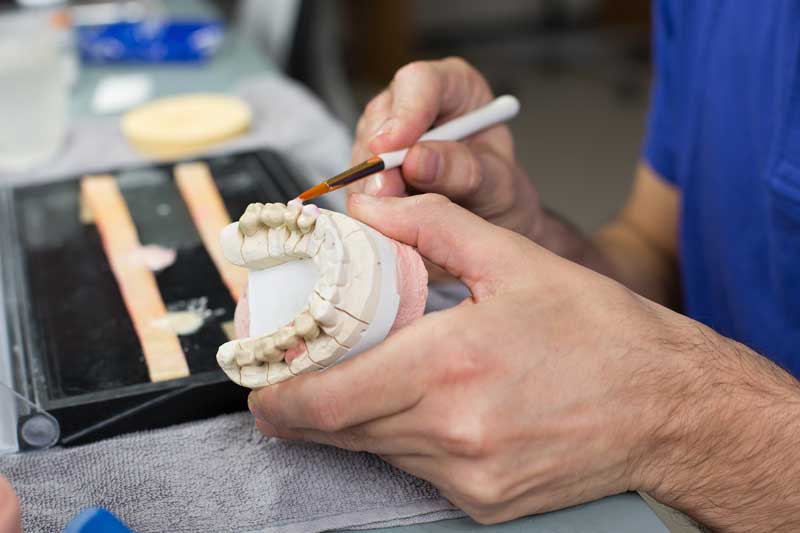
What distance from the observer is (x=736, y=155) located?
1.02m

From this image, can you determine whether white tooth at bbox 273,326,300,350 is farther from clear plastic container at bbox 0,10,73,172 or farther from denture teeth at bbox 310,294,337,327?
clear plastic container at bbox 0,10,73,172

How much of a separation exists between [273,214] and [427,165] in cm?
22

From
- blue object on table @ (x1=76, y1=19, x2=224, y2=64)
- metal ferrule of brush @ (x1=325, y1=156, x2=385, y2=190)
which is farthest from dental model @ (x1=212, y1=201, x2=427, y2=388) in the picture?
blue object on table @ (x1=76, y1=19, x2=224, y2=64)

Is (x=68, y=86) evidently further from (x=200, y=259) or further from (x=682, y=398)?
(x=682, y=398)

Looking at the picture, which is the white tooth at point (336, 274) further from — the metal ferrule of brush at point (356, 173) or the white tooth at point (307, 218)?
the metal ferrule of brush at point (356, 173)

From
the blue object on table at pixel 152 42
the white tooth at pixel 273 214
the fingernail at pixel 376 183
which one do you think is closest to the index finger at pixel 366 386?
the white tooth at pixel 273 214

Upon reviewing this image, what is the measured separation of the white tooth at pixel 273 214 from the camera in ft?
1.79

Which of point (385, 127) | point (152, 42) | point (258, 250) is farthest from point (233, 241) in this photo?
point (152, 42)

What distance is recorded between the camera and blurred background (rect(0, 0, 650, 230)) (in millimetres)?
1583

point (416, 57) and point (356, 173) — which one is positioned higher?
point (356, 173)

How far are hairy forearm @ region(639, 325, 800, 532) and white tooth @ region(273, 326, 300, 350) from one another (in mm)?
237

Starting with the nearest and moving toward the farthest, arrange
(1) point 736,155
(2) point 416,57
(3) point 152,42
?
1. (1) point 736,155
2. (3) point 152,42
3. (2) point 416,57

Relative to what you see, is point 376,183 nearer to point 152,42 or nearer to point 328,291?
point 328,291

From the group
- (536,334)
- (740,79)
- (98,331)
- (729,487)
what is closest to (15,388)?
(98,331)
